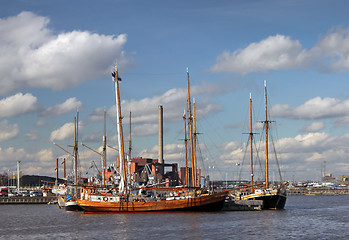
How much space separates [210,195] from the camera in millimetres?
92000

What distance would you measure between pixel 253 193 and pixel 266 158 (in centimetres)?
806

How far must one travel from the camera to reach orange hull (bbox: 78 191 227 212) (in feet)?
299

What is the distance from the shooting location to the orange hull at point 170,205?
91.2 metres

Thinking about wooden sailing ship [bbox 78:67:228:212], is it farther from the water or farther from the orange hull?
the water

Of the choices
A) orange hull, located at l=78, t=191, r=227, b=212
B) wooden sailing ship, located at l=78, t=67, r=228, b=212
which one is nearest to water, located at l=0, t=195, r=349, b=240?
orange hull, located at l=78, t=191, r=227, b=212

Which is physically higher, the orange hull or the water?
the orange hull

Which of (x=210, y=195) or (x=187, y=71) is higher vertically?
(x=187, y=71)

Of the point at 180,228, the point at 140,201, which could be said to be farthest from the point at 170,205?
the point at 180,228

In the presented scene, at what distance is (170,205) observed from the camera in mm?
91250

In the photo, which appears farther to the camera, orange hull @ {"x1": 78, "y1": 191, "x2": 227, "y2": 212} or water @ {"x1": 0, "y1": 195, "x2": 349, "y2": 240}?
orange hull @ {"x1": 78, "y1": 191, "x2": 227, "y2": 212}

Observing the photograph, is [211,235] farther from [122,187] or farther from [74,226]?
[122,187]

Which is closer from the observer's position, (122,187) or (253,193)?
(122,187)

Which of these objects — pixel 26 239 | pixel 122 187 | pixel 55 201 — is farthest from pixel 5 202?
pixel 26 239

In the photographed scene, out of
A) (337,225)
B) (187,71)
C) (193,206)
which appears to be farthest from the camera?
(187,71)
